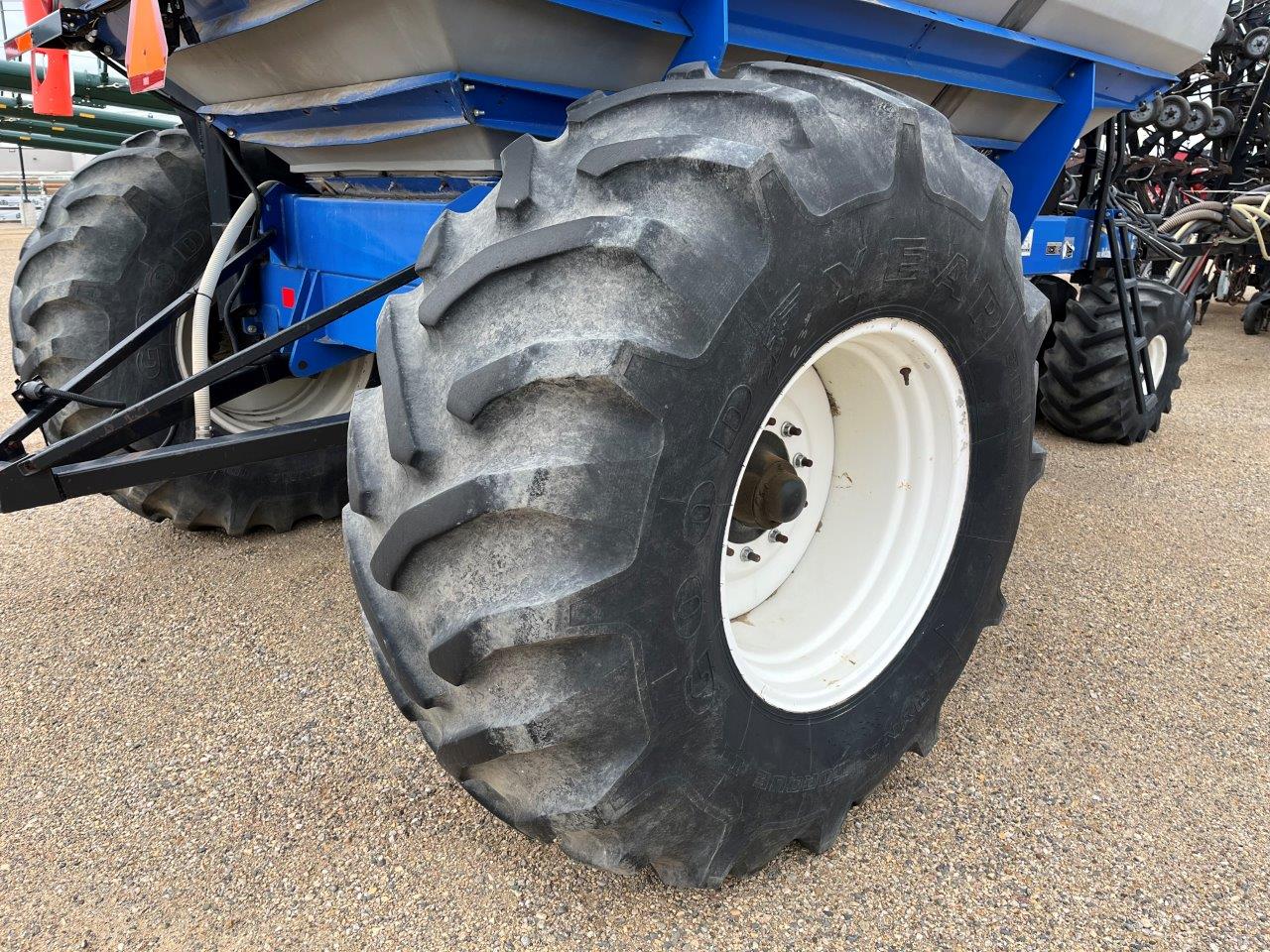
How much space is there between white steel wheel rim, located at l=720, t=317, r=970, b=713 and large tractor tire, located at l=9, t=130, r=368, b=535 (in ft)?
6.08

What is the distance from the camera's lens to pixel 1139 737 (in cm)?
223

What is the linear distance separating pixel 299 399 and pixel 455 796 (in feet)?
6.56

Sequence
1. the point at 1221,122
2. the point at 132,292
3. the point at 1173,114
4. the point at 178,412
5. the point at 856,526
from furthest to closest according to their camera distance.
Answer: the point at 1221,122 → the point at 1173,114 → the point at 132,292 → the point at 178,412 → the point at 856,526

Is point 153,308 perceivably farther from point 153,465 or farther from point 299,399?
point 153,465

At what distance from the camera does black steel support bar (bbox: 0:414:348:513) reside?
6.39 ft

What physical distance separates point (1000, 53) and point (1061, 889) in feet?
7.00

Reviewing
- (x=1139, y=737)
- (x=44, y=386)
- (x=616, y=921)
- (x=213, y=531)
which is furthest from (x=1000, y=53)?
(x=213, y=531)

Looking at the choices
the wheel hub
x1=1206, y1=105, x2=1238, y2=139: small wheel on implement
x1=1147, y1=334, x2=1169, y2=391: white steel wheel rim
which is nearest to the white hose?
the wheel hub

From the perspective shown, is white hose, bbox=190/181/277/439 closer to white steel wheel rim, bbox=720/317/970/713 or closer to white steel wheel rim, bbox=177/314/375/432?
white steel wheel rim, bbox=177/314/375/432

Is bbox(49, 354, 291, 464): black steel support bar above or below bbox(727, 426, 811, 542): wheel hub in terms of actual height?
below

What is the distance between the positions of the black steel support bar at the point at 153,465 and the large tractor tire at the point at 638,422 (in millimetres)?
688

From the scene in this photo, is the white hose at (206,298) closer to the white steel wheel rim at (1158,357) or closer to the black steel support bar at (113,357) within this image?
the black steel support bar at (113,357)

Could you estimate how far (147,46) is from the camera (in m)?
2.06

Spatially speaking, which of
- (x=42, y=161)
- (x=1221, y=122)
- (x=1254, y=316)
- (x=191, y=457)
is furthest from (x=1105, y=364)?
(x=42, y=161)
